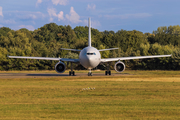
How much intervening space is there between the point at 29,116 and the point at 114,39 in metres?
84.6

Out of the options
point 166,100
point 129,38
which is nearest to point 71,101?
point 166,100

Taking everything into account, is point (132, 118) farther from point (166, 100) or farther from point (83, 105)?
point (166, 100)

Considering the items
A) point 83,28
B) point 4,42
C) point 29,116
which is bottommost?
point 29,116

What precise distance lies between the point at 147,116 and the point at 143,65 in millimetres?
54957

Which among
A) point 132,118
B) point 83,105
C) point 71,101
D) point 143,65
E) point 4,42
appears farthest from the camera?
point 4,42

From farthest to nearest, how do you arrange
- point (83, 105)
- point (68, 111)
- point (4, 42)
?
point (4, 42) → point (83, 105) → point (68, 111)

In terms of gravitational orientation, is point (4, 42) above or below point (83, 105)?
above

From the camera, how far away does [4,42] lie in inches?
3536

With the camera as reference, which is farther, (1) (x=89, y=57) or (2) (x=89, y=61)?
(2) (x=89, y=61)

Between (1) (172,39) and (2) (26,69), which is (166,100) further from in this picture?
(1) (172,39)

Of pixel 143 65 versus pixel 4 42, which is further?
pixel 4 42

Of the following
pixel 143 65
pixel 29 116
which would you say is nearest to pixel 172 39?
pixel 143 65

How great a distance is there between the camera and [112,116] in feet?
37.4

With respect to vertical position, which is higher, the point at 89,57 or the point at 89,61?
the point at 89,57
